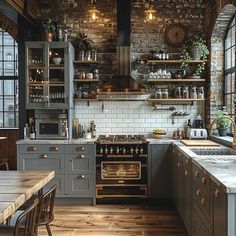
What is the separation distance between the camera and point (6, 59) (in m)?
8.57

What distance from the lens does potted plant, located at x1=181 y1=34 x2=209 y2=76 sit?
6.27m

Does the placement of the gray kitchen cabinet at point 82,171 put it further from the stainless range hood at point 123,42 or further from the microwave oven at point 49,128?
the stainless range hood at point 123,42

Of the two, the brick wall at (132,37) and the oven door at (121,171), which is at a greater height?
the brick wall at (132,37)

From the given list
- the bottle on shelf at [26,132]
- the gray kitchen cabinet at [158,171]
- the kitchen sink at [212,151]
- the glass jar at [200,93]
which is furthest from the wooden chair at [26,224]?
the glass jar at [200,93]

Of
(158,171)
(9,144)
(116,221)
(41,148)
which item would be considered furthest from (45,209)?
(9,144)

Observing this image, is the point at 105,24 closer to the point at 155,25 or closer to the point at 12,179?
the point at 155,25

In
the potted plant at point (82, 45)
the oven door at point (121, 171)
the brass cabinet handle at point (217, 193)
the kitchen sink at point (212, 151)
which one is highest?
the potted plant at point (82, 45)

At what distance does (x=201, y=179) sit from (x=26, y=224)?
158cm

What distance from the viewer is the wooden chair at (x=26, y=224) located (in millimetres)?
2642

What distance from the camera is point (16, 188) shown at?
3.08 meters

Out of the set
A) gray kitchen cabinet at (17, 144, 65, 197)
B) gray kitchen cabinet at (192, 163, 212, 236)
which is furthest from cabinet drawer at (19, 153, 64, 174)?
gray kitchen cabinet at (192, 163, 212, 236)

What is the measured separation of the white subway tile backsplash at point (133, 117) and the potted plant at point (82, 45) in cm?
85

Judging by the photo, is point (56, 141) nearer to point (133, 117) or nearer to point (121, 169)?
point (121, 169)

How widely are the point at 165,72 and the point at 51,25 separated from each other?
206 cm
